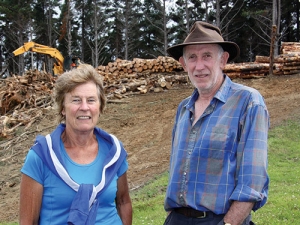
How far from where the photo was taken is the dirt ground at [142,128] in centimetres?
842

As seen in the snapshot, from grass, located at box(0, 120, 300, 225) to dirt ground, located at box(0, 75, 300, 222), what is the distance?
0.61 m

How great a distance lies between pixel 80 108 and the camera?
2461mm

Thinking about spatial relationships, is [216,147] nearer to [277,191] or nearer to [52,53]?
[277,191]

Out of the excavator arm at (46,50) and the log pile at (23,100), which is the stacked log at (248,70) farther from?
the excavator arm at (46,50)

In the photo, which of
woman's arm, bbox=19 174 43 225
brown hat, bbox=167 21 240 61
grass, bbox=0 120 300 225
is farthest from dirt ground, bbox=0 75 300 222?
brown hat, bbox=167 21 240 61

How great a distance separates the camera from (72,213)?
2.26m

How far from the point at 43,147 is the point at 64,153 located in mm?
168

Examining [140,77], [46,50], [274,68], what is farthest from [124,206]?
[46,50]

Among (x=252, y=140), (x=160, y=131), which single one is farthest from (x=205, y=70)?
(x=160, y=131)

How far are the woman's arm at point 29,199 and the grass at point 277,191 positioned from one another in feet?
9.88

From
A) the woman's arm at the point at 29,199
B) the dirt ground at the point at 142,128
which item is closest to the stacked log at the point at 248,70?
the dirt ground at the point at 142,128

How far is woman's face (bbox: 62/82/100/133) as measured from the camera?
2469 millimetres

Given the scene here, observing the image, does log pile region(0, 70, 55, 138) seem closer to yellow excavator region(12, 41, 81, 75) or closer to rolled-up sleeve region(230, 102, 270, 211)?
yellow excavator region(12, 41, 81, 75)

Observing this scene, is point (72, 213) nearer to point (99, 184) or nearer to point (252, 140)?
point (99, 184)
